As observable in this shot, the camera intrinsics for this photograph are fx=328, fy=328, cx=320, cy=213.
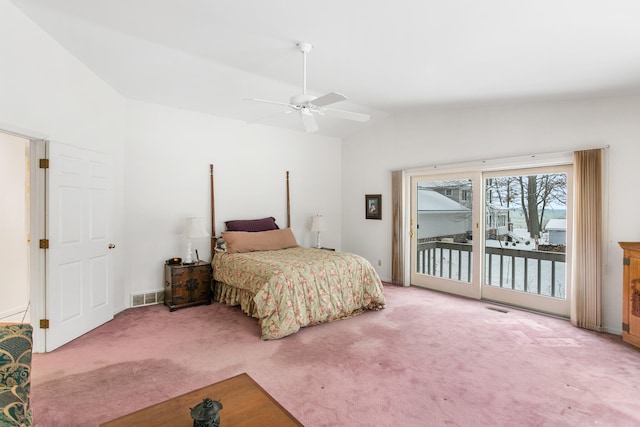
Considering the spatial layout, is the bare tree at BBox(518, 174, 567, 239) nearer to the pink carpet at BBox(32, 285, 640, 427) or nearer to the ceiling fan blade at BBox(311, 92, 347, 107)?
the pink carpet at BBox(32, 285, 640, 427)

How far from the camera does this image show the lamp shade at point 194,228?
4430mm

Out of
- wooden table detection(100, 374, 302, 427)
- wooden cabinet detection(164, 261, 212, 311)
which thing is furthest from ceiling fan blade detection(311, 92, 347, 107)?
wooden cabinet detection(164, 261, 212, 311)

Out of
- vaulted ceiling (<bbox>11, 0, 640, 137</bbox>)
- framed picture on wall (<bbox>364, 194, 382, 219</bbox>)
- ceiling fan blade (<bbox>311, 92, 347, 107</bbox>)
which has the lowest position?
framed picture on wall (<bbox>364, 194, 382, 219</bbox>)

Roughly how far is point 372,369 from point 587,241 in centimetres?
281

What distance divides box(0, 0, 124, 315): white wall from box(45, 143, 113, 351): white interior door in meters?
0.23

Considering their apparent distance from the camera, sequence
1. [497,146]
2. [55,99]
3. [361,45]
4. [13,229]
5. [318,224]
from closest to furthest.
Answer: [361,45] → [55,99] → [13,229] → [497,146] → [318,224]

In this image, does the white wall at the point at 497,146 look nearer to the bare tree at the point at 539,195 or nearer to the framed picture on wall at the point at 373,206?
the framed picture on wall at the point at 373,206

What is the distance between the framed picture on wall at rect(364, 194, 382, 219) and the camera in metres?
5.89

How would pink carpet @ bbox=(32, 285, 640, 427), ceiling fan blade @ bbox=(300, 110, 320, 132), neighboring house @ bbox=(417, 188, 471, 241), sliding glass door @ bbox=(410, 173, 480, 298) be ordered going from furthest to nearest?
neighboring house @ bbox=(417, 188, 471, 241)
sliding glass door @ bbox=(410, 173, 480, 298)
ceiling fan blade @ bbox=(300, 110, 320, 132)
pink carpet @ bbox=(32, 285, 640, 427)

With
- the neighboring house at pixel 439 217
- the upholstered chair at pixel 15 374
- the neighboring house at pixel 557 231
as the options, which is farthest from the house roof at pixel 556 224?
the upholstered chair at pixel 15 374

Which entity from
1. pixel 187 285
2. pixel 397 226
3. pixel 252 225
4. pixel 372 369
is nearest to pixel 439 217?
pixel 397 226

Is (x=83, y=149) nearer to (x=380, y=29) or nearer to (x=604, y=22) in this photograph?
(x=380, y=29)

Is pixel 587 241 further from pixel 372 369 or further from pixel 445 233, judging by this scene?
pixel 372 369

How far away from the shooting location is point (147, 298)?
445 centimetres
